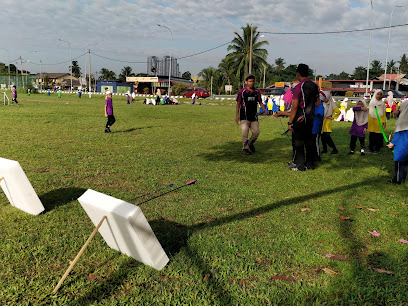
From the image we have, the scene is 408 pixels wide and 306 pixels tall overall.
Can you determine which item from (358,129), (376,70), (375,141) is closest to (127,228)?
(358,129)

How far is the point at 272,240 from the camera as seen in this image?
3.70m

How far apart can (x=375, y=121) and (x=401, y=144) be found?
353cm

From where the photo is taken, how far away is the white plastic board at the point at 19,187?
4.10 metres

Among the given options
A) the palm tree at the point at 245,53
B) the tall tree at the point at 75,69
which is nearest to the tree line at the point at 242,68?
the palm tree at the point at 245,53

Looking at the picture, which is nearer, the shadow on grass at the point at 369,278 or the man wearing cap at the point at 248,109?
the shadow on grass at the point at 369,278

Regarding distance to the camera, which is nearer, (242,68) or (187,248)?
(187,248)

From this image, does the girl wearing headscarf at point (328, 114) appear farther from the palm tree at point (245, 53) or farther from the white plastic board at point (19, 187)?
the palm tree at point (245, 53)

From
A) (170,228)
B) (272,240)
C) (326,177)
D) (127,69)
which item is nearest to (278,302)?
(272,240)

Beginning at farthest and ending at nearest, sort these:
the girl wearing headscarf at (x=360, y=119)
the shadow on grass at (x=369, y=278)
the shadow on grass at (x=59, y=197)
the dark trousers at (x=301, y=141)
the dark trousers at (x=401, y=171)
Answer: the girl wearing headscarf at (x=360, y=119)
the dark trousers at (x=301, y=141)
the dark trousers at (x=401, y=171)
the shadow on grass at (x=59, y=197)
the shadow on grass at (x=369, y=278)

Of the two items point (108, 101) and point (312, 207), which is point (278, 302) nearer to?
point (312, 207)

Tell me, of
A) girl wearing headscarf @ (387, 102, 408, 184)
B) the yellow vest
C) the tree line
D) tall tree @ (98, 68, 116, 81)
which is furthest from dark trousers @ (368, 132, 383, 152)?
tall tree @ (98, 68, 116, 81)

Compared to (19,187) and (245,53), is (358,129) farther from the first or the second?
(245,53)

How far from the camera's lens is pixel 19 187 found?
4156mm

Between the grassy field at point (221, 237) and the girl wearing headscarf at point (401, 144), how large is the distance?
24cm
